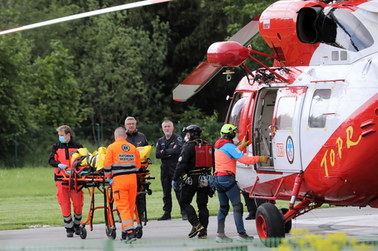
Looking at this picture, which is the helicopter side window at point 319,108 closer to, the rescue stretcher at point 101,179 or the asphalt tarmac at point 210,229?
the asphalt tarmac at point 210,229

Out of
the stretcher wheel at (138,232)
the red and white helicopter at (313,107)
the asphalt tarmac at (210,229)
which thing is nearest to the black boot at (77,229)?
the asphalt tarmac at (210,229)

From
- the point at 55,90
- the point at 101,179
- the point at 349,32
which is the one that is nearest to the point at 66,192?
the point at 101,179

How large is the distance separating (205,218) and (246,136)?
1.52 meters

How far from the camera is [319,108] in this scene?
12977 millimetres

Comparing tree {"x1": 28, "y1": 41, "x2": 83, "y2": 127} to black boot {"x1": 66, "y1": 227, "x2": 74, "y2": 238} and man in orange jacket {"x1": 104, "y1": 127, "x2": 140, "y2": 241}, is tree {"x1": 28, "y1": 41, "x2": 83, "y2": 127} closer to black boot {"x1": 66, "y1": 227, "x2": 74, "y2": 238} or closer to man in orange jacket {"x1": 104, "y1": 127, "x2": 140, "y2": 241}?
black boot {"x1": 66, "y1": 227, "x2": 74, "y2": 238}

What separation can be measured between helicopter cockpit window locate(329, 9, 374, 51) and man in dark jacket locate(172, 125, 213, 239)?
3088 mm

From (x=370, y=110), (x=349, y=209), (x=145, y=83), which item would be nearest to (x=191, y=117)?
(x=145, y=83)

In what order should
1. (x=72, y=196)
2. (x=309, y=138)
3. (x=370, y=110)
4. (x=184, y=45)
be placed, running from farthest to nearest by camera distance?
(x=184, y=45) < (x=72, y=196) < (x=309, y=138) < (x=370, y=110)

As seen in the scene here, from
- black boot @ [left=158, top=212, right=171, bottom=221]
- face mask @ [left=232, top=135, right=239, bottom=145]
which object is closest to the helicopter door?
face mask @ [left=232, top=135, right=239, bottom=145]

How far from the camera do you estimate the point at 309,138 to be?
1309 cm

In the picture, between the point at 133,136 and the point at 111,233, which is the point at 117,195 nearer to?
the point at 111,233

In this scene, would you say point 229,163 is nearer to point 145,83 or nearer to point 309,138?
point 309,138

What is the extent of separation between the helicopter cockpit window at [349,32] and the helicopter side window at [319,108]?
28.5 inches

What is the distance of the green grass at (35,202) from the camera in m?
19.7
